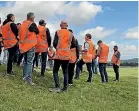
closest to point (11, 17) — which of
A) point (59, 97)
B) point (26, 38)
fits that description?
point (26, 38)

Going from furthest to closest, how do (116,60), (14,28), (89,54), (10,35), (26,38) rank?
(116,60) → (89,54) → (10,35) → (14,28) → (26,38)

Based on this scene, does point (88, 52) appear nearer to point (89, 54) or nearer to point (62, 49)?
point (89, 54)

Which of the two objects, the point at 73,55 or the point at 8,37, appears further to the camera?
the point at 73,55

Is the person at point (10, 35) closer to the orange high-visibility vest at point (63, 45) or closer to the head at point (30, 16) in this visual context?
the head at point (30, 16)

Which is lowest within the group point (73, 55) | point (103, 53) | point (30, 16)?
point (73, 55)

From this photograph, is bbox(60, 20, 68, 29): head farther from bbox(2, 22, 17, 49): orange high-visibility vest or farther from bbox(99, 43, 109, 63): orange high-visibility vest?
bbox(99, 43, 109, 63): orange high-visibility vest

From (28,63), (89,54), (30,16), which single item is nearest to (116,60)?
(89,54)

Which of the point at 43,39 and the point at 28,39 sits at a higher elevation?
the point at 43,39

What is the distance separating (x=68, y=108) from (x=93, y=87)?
454cm

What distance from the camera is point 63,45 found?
13352 mm

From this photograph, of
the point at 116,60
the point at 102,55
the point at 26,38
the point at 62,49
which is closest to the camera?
the point at 62,49

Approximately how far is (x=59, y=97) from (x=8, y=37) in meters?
3.59

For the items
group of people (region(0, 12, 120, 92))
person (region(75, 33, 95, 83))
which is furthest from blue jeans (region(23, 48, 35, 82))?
person (region(75, 33, 95, 83))

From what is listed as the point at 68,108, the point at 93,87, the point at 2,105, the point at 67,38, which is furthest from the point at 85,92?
the point at 2,105
